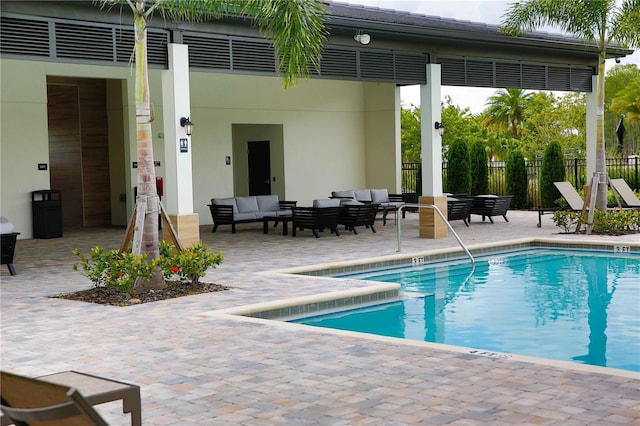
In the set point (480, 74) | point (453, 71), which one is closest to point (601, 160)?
point (480, 74)

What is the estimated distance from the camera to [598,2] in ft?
55.2

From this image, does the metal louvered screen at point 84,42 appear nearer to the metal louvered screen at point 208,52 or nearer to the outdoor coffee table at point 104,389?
the metal louvered screen at point 208,52

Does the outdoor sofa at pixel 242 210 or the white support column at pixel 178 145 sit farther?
the outdoor sofa at pixel 242 210

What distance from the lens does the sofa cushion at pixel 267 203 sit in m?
19.5

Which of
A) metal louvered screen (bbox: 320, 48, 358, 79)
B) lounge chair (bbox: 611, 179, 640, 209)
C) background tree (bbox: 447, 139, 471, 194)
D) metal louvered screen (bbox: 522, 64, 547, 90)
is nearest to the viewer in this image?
metal louvered screen (bbox: 320, 48, 358, 79)

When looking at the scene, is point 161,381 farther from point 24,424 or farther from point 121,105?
point 121,105

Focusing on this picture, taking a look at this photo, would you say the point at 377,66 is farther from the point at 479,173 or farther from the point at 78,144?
the point at 479,173

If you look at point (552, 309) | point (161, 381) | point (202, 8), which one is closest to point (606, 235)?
point (552, 309)

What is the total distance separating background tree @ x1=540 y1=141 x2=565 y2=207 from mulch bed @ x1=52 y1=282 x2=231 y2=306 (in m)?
15.3

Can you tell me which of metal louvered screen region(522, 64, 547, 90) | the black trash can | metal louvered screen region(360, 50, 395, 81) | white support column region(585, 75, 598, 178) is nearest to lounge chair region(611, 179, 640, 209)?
white support column region(585, 75, 598, 178)

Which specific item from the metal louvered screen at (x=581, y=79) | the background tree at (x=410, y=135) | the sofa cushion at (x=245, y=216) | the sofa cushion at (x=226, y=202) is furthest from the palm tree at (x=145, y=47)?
the background tree at (x=410, y=135)

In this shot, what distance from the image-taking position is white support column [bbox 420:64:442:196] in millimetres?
17141

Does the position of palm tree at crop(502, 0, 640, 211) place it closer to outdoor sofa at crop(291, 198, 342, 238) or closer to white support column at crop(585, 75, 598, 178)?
white support column at crop(585, 75, 598, 178)

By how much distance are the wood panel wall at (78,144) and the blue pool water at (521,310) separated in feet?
33.6
